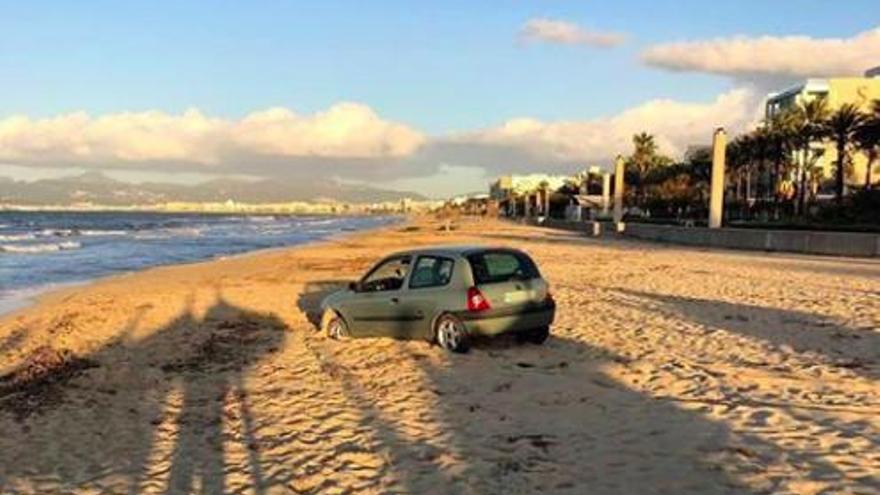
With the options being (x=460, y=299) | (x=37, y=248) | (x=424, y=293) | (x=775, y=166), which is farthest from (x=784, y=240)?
(x=775, y=166)

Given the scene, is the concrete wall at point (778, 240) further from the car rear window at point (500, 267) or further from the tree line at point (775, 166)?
the car rear window at point (500, 267)

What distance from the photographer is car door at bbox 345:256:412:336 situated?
1327 cm

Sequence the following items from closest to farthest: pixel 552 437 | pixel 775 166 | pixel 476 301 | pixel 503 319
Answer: pixel 552 437, pixel 476 301, pixel 503 319, pixel 775 166

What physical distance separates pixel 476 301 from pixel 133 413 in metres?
4.41

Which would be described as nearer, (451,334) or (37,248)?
(451,334)

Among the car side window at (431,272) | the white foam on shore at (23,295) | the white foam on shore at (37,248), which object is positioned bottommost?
the white foam on shore at (37,248)

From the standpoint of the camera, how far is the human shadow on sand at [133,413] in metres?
7.47

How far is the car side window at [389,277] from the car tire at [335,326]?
Answer: 1.86 ft

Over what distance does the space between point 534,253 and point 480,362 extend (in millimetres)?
27055

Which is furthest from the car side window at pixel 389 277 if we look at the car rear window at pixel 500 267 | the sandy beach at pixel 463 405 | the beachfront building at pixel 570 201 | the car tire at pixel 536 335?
the beachfront building at pixel 570 201

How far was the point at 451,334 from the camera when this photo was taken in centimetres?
1230

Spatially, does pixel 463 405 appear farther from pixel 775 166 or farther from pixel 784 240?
pixel 775 166

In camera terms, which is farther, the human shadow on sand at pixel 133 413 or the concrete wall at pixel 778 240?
the concrete wall at pixel 778 240

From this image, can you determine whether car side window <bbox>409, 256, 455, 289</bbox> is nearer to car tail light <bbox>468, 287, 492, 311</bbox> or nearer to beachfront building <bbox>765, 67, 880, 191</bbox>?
car tail light <bbox>468, 287, 492, 311</bbox>
